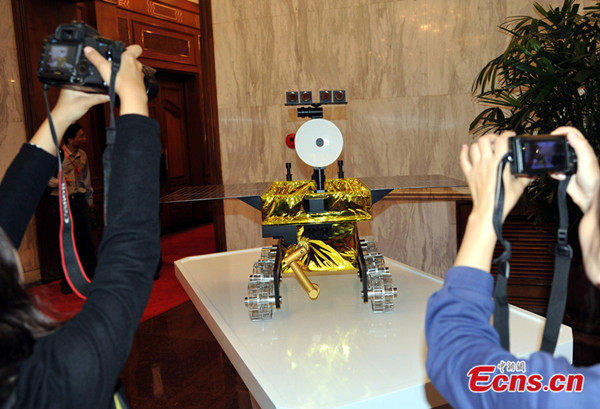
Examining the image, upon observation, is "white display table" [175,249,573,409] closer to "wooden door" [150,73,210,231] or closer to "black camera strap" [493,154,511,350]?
"black camera strap" [493,154,511,350]

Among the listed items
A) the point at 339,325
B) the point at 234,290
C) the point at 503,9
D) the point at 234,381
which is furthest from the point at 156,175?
the point at 503,9

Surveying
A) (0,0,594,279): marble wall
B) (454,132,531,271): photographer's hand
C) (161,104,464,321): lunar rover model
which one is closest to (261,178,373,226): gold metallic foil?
(161,104,464,321): lunar rover model

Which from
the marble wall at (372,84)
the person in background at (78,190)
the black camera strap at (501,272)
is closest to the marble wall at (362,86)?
the marble wall at (372,84)

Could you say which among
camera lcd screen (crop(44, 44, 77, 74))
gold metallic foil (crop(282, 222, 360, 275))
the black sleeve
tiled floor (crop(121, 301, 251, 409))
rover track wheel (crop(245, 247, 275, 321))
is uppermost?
camera lcd screen (crop(44, 44, 77, 74))

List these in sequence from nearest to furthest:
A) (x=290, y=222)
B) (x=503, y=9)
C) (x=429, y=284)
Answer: (x=290, y=222) → (x=429, y=284) → (x=503, y=9)

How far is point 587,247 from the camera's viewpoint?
2.14 feet

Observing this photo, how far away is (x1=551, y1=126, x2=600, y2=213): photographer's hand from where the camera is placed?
680 millimetres

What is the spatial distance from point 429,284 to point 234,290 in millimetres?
728

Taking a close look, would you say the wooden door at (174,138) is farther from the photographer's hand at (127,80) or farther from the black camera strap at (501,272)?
the black camera strap at (501,272)

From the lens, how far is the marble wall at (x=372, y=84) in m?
4.10

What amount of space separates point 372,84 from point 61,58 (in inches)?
145

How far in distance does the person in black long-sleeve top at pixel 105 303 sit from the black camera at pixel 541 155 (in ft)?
1.63

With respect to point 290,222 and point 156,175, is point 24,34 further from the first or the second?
point 156,175

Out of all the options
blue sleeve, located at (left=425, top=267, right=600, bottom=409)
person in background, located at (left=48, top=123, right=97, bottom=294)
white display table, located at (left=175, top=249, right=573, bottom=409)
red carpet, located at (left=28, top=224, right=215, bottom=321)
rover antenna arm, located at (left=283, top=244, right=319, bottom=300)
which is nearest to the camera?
blue sleeve, located at (left=425, top=267, right=600, bottom=409)
